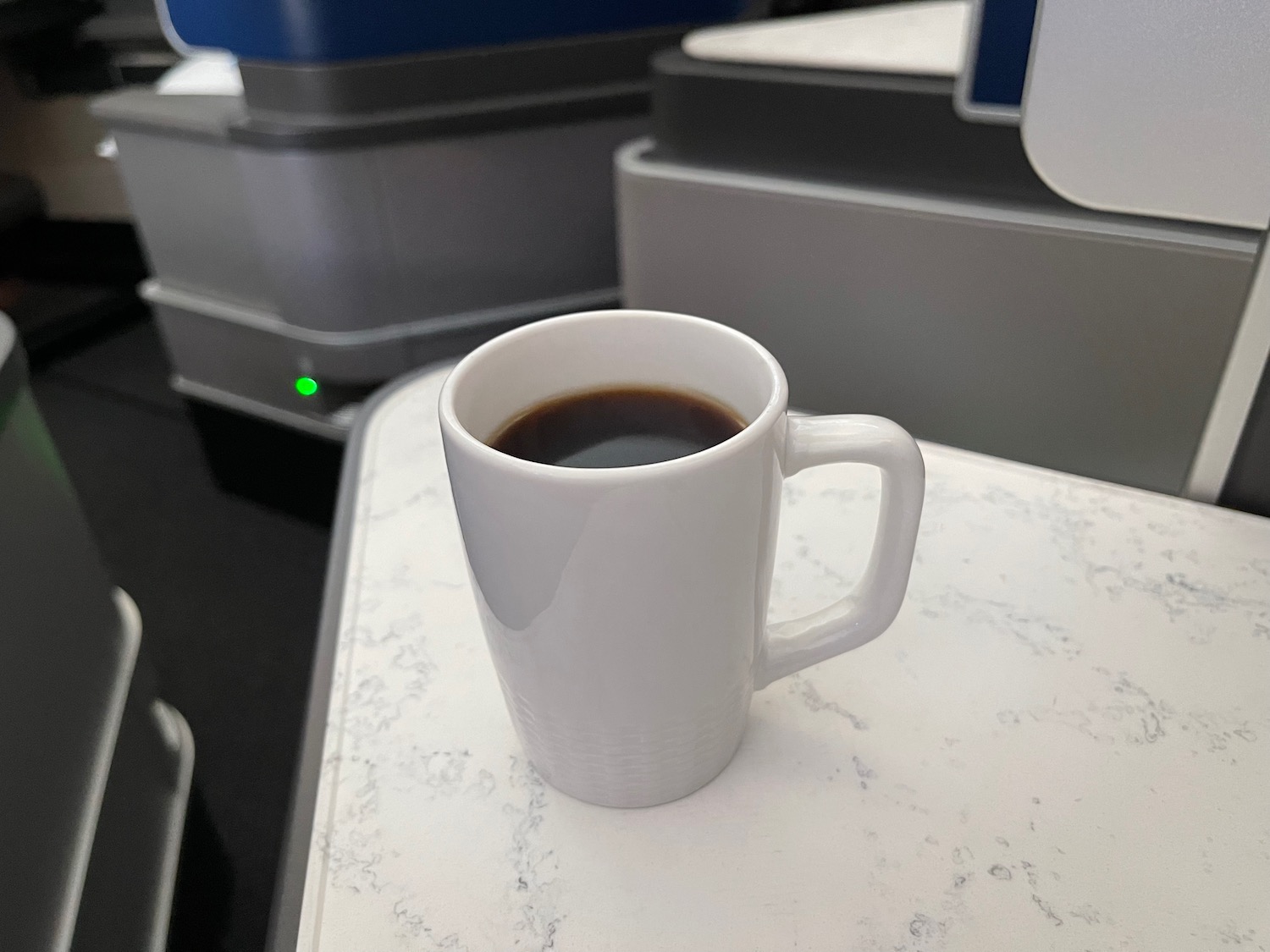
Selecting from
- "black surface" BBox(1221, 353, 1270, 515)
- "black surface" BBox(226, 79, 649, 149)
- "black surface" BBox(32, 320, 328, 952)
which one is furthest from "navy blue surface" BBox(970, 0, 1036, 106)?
"black surface" BBox(32, 320, 328, 952)

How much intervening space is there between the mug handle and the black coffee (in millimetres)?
30

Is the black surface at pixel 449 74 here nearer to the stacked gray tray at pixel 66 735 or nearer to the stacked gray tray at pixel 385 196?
the stacked gray tray at pixel 385 196

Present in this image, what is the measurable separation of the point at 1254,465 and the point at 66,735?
0.51 metres

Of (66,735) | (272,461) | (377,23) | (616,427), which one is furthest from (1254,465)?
(272,461)

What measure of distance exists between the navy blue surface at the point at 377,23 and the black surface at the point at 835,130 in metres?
0.23

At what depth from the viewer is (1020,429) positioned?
500 millimetres

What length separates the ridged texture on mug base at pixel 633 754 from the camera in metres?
0.26

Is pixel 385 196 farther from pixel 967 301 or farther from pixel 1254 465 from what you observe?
pixel 1254 465

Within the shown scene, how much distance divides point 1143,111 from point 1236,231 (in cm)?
12

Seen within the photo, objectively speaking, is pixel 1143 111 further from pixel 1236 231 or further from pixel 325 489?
pixel 325 489

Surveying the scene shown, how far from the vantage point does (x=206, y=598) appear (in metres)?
1.01

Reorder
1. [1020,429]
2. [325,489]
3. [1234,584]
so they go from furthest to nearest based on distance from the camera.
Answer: [325,489] < [1020,429] < [1234,584]

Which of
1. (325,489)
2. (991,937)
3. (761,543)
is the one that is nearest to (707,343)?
(761,543)

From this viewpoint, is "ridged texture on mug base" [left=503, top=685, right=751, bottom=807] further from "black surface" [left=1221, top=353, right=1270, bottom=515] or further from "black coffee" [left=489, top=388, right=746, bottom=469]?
"black surface" [left=1221, top=353, right=1270, bottom=515]
